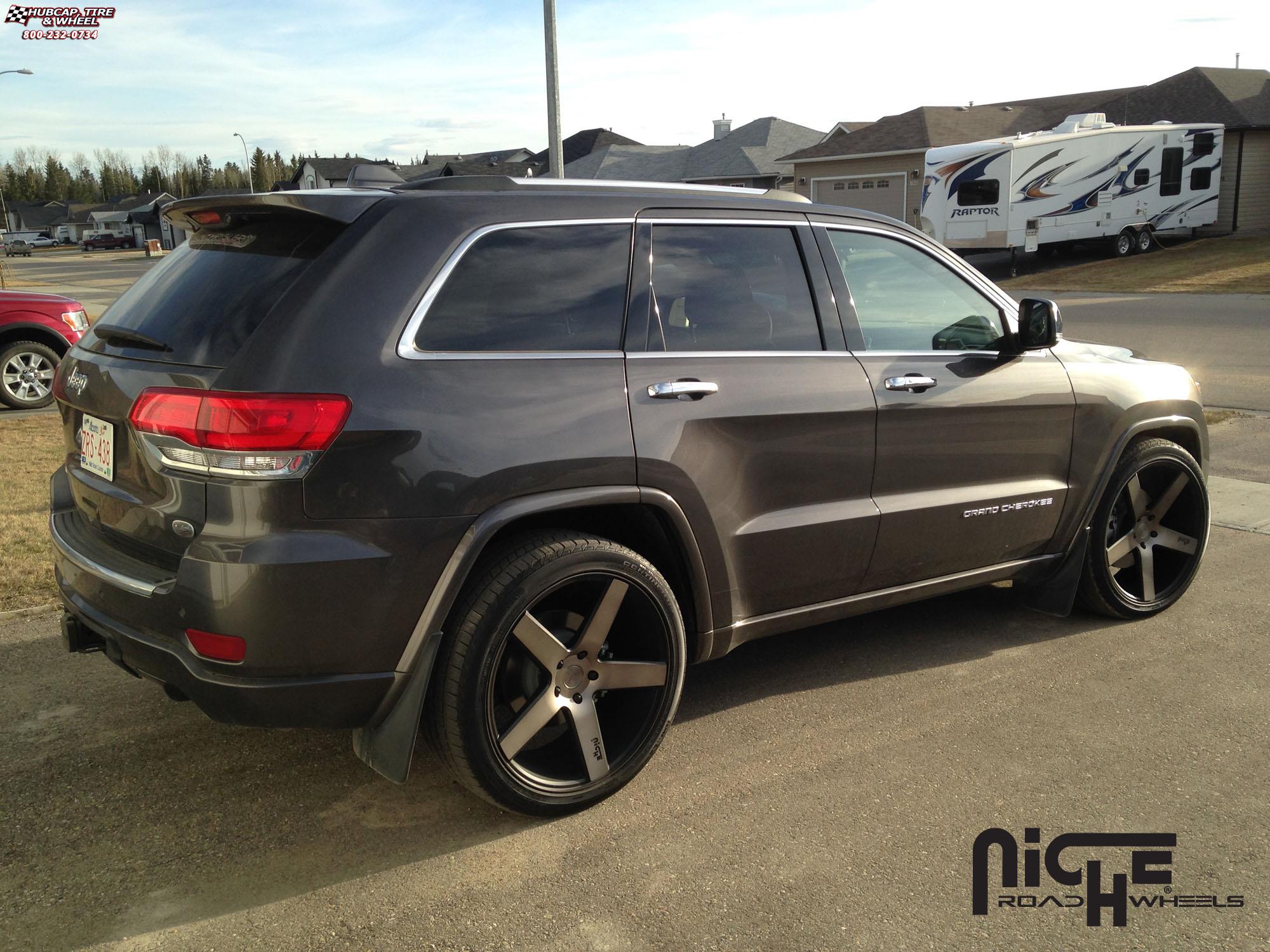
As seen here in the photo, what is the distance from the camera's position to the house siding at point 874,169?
3734cm

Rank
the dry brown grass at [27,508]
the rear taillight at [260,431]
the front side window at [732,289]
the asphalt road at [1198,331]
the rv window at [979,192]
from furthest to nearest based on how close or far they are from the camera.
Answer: the rv window at [979,192]
the asphalt road at [1198,331]
the dry brown grass at [27,508]
the front side window at [732,289]
the rear taillight at [260,431]

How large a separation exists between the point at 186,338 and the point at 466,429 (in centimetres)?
84

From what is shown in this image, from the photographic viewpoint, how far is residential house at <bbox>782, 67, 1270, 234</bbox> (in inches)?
1304

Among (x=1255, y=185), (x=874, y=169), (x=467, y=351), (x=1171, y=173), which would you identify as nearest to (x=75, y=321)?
(x=467, y=351)

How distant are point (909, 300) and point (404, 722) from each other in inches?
96.2

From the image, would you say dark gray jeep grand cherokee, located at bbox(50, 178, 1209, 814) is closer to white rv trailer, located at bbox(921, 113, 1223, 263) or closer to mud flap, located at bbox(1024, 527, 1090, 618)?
mud flap, located at bbox(1024, 527, 1090, 618)

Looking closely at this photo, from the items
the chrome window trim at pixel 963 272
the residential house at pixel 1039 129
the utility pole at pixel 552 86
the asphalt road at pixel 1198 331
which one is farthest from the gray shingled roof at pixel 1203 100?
the chrome window trim at pixel 963 272

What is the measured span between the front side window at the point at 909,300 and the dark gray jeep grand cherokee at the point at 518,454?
1 cm

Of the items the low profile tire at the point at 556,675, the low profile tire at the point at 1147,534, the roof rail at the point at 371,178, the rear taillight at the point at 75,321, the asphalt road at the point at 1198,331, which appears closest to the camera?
the low profile tire at the point at 556,675

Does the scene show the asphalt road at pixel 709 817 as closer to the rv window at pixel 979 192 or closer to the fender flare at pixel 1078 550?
the fender flare at pixel 1078 550

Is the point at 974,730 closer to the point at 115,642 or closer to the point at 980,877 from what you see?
the point at 980,877

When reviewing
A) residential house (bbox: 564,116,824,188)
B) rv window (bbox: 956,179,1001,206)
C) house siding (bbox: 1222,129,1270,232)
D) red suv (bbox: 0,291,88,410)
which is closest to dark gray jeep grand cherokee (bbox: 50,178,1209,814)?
red suv (bbox: 0,291,88,410)

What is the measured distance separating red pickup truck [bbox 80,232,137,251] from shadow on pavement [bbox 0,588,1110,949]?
102 meters

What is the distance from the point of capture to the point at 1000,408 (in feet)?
13.7
